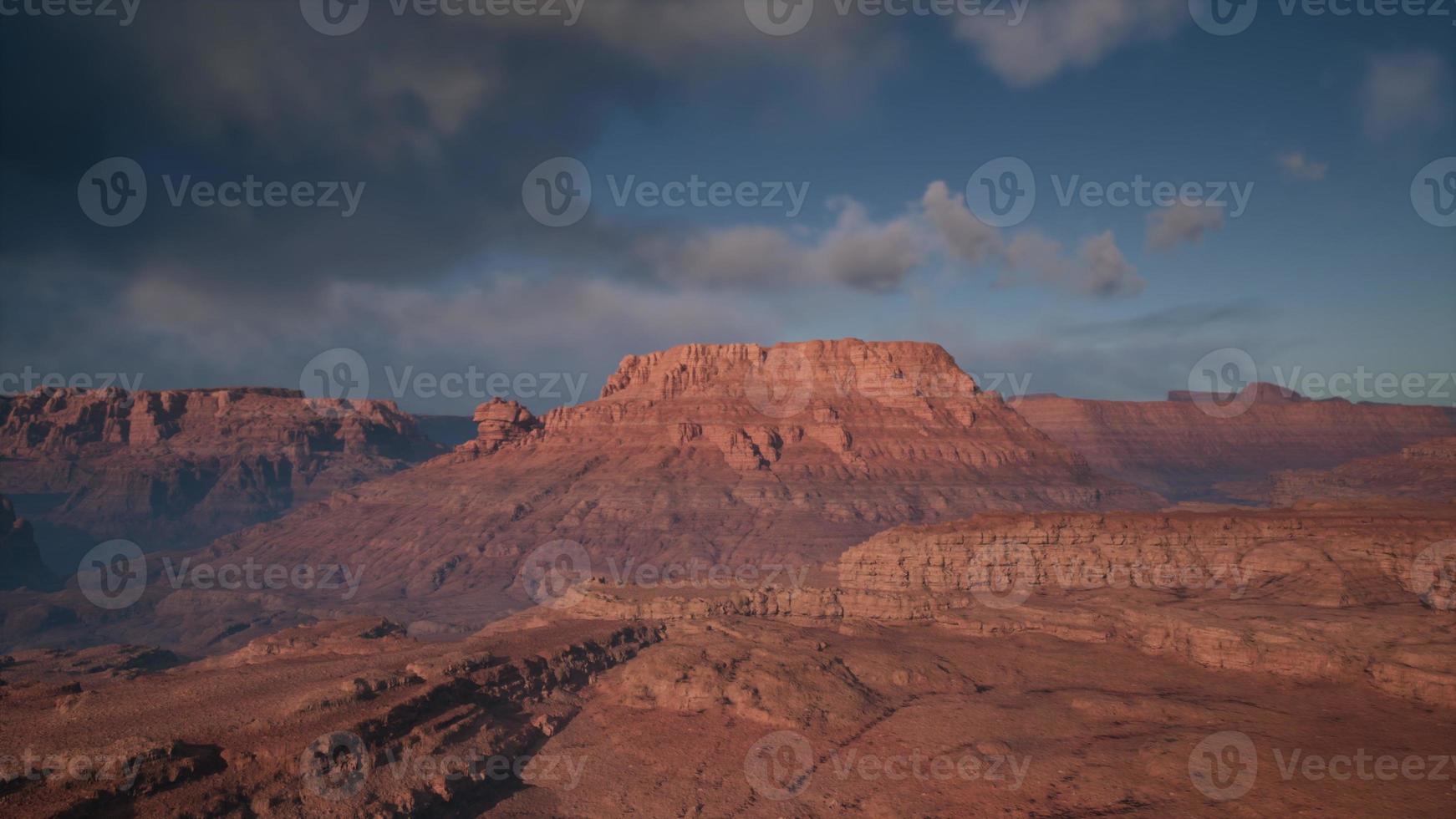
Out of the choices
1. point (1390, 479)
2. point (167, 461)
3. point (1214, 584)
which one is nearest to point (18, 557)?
point (167, 461)

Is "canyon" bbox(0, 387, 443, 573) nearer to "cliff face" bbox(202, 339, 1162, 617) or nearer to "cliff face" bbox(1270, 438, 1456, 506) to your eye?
"cliff face" bbox(202, 339, 1162, 617)

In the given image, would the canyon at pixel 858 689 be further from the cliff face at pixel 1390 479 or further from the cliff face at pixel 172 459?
the cliff face at pixel 1390 479

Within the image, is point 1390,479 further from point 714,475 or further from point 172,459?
point 172,459

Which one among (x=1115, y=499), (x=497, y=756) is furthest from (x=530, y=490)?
(x=497, y=756)

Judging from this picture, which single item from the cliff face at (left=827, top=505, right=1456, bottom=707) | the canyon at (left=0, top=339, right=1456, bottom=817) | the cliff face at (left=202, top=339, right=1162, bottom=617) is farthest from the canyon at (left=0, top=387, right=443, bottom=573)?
the cliff face at (left=827, top=505, right=1456, bottom=707)

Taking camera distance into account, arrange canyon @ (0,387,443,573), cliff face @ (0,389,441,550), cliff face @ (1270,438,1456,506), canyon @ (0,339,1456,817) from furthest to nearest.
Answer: cliff face @ (0,389,441,550) → canyon @ (0,387,443,573) → cliff face @ (1270,438,1456,506) → canyon @ (0,339,1456,817)

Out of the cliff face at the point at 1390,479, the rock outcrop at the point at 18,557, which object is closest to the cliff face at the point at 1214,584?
the cliff face at the point at 1390,479
